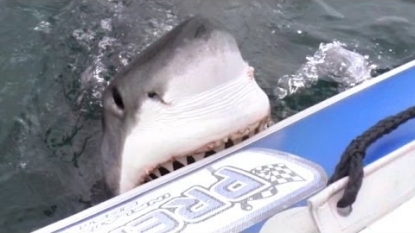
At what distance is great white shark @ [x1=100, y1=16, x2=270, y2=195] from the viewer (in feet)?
4.30

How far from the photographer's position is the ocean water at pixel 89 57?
79.6 inches

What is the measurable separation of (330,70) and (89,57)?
34.8 inches

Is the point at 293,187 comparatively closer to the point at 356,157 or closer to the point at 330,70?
the point at 356,157

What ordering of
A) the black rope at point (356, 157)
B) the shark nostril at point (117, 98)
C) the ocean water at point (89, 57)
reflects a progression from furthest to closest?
the ocean water at point (89, 57), the shark nostril at point (117, 98), the black rope at point (356, 157)

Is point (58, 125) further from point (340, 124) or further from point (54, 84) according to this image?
point (340, 124)

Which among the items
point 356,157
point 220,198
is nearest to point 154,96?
point 220,198

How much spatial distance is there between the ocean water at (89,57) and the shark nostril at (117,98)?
0.33 meters

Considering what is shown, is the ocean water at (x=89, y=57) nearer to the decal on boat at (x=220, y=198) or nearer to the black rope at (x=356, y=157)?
the decal on boat at (x=220, y=198)

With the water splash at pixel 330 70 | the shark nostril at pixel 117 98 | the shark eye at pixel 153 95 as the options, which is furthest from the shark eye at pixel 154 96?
the water splash at pixel 330 70

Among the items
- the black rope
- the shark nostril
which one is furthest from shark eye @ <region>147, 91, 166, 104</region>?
the black rope

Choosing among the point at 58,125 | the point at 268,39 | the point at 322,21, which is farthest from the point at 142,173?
the point at 322,21

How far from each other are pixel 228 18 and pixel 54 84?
2.73 ft

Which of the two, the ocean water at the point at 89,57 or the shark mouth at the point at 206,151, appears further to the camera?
the ocean water at the point at 89,57

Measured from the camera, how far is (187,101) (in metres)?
1.32
